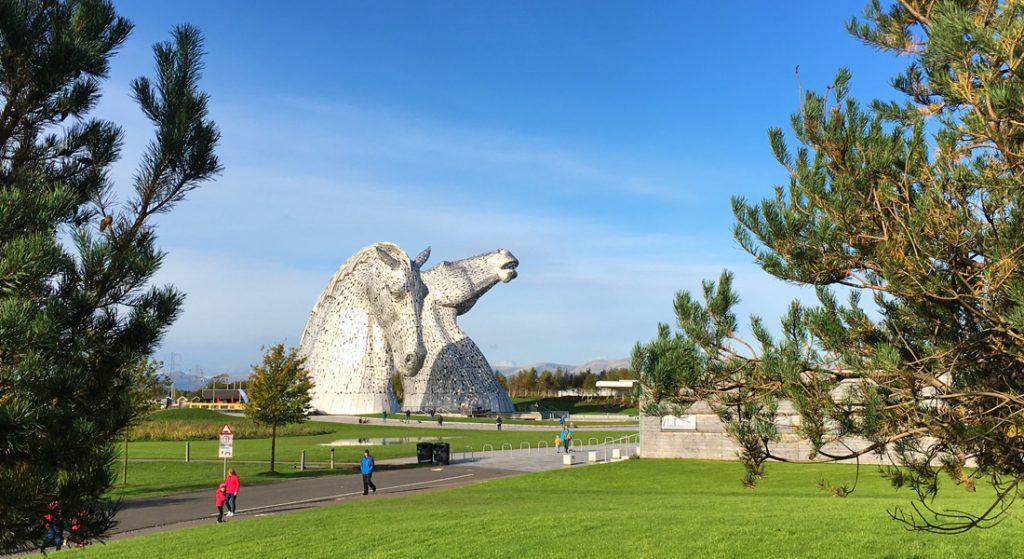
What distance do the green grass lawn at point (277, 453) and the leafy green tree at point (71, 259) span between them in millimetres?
12170

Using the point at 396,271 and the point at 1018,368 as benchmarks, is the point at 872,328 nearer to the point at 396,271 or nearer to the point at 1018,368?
the point at 1018,368

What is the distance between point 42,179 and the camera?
19.7 ft

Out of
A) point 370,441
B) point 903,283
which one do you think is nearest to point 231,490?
point 903,283

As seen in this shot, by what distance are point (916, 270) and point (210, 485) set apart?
83.2ft

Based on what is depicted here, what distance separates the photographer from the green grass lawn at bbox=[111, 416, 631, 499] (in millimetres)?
27188

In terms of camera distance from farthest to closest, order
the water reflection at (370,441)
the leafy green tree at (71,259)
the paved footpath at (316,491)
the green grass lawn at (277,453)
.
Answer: the water reflection at (370,441)
the green grass lawn at (277,453)
the paved footpath at (316,491)
the leafy green tree at (71,259)

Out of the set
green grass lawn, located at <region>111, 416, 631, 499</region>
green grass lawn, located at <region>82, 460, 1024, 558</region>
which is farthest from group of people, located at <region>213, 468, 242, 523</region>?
green grass lawn, located at <region>111, 416, 631, 499</region>

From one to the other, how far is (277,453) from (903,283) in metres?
37.0

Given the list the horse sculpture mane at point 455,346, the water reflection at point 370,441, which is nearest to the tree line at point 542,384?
the horse sculpture mane at point 455,346

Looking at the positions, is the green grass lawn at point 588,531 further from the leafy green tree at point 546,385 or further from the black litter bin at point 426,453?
the leafy green tree at point 546,385

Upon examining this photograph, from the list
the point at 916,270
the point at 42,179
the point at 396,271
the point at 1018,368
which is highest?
the point at 396,271

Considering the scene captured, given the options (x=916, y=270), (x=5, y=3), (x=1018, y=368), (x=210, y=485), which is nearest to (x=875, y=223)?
(x=916, y=270)

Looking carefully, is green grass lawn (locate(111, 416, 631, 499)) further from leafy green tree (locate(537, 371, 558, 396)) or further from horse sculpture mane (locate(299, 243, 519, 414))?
leafy green tree (locate(537, 371, 558, 396))

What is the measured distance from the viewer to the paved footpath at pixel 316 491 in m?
19.0
